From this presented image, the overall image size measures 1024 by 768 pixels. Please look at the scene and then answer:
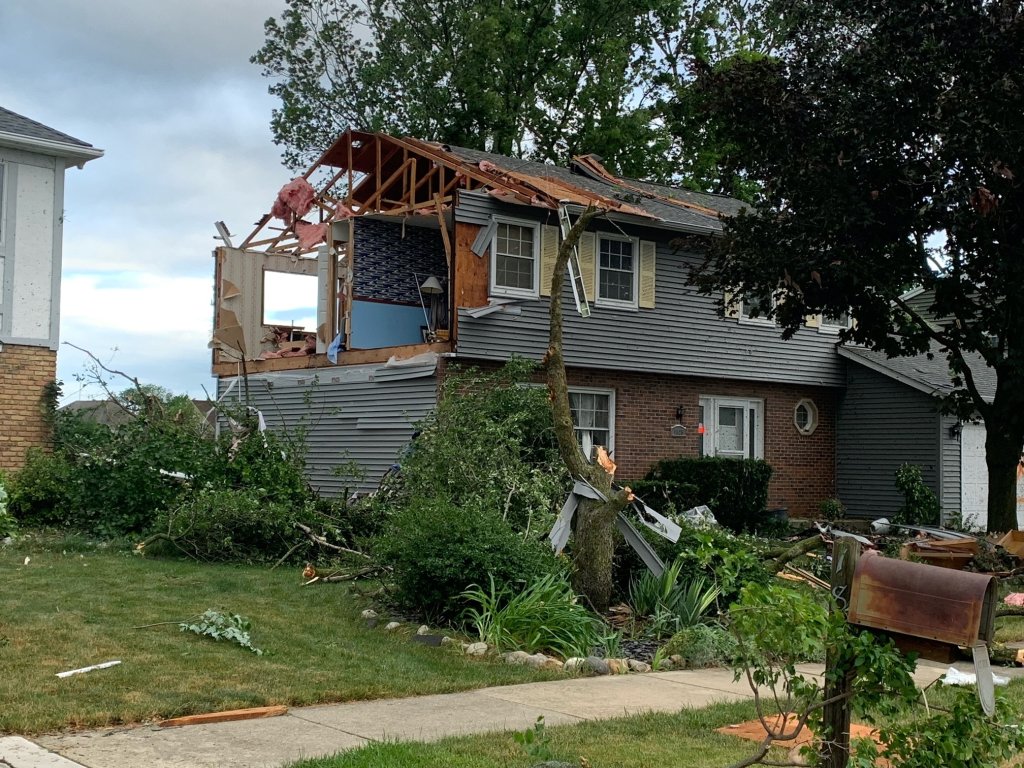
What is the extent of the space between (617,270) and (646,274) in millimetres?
593

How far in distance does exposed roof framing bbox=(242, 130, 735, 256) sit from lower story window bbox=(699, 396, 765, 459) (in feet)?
11.8

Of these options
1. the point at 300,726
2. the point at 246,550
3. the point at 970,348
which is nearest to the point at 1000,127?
the point at 970,348

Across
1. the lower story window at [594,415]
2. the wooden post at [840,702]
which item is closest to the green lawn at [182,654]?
the wooden post at [840,702]

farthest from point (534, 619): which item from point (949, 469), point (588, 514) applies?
point (949, 469)

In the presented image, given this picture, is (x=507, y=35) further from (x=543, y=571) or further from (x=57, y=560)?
(x=543, y=571)

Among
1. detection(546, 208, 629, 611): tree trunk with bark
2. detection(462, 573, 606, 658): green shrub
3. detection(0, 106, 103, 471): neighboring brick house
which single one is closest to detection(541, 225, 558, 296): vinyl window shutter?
detection(0, 106, 103, 471): neighboring brick house

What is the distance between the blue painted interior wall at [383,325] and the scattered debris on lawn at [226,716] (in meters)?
13.7

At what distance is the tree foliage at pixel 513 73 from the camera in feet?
109

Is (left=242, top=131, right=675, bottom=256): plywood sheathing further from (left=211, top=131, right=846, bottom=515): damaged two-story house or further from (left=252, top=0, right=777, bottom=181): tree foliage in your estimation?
(left=252, top=0, right=777, bottom=181): tree foliage

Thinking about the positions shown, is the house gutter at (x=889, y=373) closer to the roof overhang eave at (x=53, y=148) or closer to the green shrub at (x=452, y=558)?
the green shrub at (x=452, y=558)

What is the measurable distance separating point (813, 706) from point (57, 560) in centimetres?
1106

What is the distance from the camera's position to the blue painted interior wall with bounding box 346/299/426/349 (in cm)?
2038

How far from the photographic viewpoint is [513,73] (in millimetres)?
34281

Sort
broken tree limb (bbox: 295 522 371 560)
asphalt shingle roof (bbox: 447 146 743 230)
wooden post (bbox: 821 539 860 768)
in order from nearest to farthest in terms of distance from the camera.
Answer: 1. wooden post (bbox: 821 539 860 768)
2. broken tree limb (bbox: 295 522 371 560)
3. asphalt shingle roof (bbox: 447 146 743 230)
